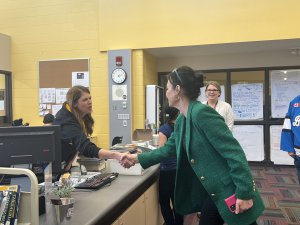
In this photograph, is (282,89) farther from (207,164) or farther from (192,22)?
(207,164)

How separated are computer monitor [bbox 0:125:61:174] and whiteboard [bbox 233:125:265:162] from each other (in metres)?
4.92

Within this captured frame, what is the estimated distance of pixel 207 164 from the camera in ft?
5.92

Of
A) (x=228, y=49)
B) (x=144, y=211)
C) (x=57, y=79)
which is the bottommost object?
(x=144, y=211)

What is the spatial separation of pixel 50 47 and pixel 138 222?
14.8ft

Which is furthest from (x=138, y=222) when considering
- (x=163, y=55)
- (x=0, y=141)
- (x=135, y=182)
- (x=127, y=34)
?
(x=163, y=55)

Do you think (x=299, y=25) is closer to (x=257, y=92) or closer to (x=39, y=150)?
(x=257, y=92)

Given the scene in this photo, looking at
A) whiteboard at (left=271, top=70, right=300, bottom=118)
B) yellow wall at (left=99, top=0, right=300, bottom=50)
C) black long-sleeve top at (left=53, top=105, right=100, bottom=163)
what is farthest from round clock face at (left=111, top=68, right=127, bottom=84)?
black long-sleeve top at (left=53, top=105, right=100, bottom=163)

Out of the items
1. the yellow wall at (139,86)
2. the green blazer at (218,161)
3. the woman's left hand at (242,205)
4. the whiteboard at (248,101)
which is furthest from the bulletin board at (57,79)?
the woman's left hand at (242,205)

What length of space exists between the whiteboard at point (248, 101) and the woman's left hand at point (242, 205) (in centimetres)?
474

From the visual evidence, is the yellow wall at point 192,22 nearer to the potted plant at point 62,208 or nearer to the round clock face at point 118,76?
the round clock face at point 118,76

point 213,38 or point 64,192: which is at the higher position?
point 213,38

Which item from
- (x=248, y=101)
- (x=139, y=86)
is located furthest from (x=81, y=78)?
(x=248, y=101)

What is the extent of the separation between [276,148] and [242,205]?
4801 mm

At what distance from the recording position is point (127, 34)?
18.2 feet
